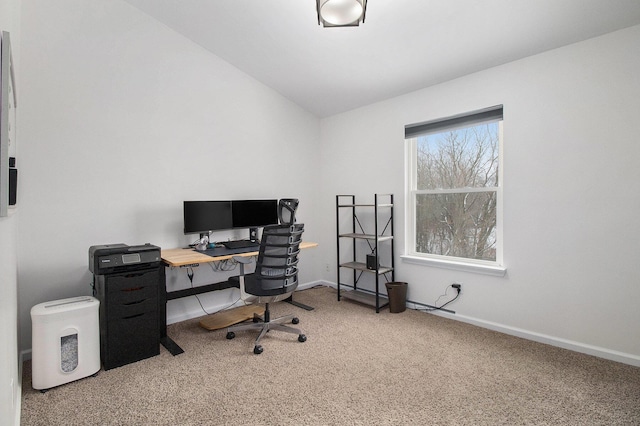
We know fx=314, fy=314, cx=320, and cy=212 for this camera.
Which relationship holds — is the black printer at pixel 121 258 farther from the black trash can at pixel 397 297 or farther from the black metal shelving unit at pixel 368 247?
the black trash can at pixel 397 297

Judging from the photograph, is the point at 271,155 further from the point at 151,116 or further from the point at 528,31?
the point at 528,31

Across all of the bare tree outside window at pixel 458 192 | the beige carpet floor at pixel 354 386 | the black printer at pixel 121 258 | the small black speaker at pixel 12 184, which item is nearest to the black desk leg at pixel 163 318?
the beige carpet floor at pixel 354 386

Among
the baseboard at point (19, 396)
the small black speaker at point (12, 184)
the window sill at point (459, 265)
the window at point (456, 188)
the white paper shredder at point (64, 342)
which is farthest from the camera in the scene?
the window at point (456, 188)

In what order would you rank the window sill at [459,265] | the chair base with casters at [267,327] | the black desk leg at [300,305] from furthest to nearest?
the black desk leg at [300,305]
the window sill at [459,265]
the chair base with casters at [267,327]

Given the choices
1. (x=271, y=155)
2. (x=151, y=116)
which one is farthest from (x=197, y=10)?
(x=271, y=155)

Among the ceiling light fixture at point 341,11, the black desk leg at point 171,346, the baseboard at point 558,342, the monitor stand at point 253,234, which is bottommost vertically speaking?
the black desk leg at point 171,346

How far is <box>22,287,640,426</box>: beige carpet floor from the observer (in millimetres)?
1879

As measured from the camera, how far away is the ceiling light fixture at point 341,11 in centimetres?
196

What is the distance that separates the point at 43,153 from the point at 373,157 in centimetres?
337

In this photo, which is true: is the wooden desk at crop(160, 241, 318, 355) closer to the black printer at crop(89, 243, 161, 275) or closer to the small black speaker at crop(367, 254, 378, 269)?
the black printer at crop(89, 243, 161, 275)

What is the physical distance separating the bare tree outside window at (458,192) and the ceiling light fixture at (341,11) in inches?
76.1

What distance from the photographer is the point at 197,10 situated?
2.95 meters

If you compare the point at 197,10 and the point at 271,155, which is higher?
the point at 197,10

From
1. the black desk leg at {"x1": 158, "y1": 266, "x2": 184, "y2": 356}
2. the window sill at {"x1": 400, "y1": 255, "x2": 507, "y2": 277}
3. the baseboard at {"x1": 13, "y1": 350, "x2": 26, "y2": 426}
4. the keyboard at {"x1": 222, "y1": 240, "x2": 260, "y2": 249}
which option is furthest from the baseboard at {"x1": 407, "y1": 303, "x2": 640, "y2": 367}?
the baseboard at {"x1": 13, "y1": 350, "x2": 26, "y2": 426}
